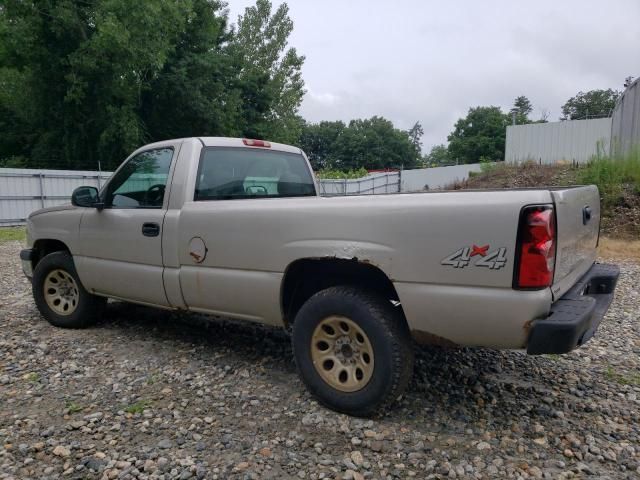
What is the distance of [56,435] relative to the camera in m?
2.88

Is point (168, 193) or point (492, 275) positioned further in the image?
point (168, 193)

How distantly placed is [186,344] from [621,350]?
12.6 ft

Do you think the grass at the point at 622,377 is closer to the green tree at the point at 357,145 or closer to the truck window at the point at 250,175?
the truck window at the point at 250,175

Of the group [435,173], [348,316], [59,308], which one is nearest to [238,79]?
[435,173]

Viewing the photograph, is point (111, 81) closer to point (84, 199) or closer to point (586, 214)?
point (84, 199)

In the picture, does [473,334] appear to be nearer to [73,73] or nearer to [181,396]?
[181,396]

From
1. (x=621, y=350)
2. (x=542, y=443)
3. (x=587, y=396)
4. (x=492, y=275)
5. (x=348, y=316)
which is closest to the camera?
(x=492, y=275)

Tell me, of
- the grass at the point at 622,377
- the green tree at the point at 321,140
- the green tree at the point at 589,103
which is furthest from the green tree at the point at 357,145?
the grass at the point at 622,377

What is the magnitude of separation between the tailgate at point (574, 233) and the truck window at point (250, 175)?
2.37 m

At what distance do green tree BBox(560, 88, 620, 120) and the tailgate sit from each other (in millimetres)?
77547

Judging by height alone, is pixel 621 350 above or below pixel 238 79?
below

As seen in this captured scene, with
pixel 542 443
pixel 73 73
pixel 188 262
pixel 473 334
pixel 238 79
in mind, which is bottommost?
pixel 542 443

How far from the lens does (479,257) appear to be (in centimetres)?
250

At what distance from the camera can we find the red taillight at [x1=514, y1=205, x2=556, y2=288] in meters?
2.41
